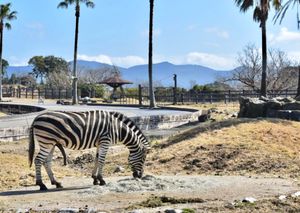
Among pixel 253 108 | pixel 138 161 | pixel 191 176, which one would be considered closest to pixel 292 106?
pixel 253 108

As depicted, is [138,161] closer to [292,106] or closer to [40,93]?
[292,106]

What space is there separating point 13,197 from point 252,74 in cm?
5318

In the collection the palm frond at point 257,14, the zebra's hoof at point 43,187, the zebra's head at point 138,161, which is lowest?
the zebra's hoof at point 43,187

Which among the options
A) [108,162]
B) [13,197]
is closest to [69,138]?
[13,197]

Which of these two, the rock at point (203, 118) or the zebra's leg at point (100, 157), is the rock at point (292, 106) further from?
the zebra's leg at point (100, 157)

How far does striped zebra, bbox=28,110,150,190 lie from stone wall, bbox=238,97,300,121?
10.4m

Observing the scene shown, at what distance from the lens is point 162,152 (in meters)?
17.5

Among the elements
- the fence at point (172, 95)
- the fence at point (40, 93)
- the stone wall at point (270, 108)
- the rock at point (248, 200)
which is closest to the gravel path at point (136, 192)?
the rock at point (248, 200)

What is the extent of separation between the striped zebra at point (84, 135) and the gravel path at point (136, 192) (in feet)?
1.71

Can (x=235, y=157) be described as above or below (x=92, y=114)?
below

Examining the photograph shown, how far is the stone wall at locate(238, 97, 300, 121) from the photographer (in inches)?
865

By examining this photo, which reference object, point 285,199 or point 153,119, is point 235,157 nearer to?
point 285,199

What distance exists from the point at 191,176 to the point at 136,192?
108 inches

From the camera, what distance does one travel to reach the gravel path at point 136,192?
10.0 metres
